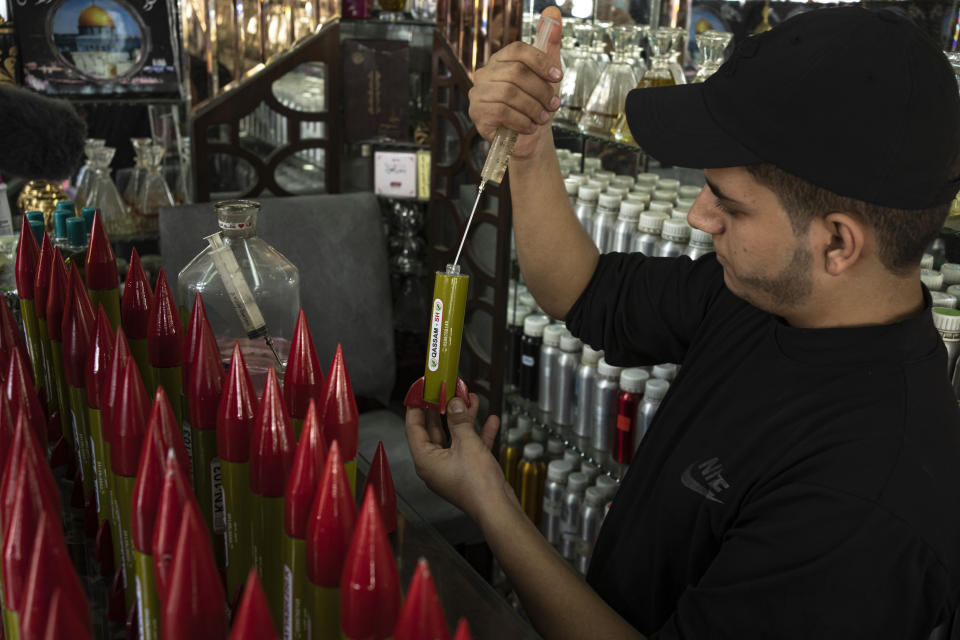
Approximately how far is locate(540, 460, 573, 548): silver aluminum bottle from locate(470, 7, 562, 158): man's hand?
1.12m

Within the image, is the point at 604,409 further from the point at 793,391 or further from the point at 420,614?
the point at 420,614

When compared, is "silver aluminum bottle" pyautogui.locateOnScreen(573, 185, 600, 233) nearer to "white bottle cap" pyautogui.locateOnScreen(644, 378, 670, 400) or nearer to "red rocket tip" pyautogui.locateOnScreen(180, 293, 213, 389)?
"white bottle cap" pyautogui.locateOnScreen(644, 378, 670, 400)

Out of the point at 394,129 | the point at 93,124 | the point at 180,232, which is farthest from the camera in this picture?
the point at 93,124

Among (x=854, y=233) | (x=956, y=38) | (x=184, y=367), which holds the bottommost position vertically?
(x=184, y=367)

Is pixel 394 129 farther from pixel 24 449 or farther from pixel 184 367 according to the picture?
pixel 24 449

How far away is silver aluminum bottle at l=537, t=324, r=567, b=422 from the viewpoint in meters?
2.06

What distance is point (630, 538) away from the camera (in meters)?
1.09

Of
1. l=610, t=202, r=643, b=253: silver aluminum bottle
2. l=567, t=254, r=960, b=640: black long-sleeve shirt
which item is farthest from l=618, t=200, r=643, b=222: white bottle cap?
l=567, t=254, r=960, b=640: black long-sleeve shirt

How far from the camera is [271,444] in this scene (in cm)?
71

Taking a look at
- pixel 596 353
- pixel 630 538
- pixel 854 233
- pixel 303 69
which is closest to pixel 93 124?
pixel 303 69

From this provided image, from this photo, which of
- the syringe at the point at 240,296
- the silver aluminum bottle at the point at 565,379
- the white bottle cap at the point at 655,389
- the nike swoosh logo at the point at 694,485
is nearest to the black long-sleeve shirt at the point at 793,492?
the nike swoosh logo at the point at 694,485

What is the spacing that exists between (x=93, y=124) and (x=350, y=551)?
106 inches

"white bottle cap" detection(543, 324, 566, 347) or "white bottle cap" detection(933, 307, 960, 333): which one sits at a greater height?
"white bottle cap" detection(933, 307, 960, 333)

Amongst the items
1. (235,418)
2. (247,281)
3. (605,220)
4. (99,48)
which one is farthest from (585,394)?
(99,48)
